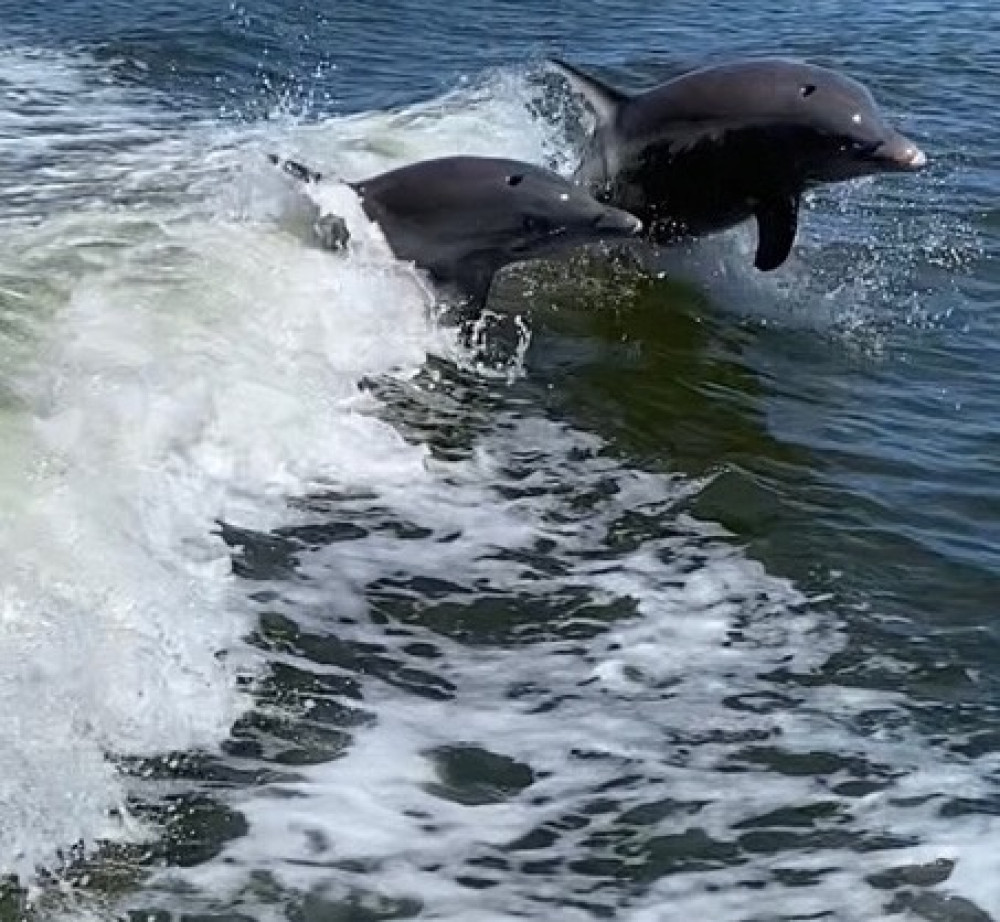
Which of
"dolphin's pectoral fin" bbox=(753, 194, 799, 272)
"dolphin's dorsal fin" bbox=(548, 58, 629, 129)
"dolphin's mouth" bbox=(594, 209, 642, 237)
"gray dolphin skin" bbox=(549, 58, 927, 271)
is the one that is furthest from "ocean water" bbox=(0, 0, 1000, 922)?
"dolphin's dorsal fin" bbox=(548, 58, 629, 129)

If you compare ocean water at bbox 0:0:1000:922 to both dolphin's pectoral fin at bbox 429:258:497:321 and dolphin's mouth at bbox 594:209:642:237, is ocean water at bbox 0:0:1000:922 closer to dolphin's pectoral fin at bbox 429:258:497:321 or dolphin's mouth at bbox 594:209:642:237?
dolphin's pectoral fin at bbox 429:258:497:321

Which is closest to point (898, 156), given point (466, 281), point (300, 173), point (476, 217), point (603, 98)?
point (603, 98)

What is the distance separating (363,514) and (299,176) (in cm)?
370

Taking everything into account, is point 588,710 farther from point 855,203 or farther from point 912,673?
point 855,203

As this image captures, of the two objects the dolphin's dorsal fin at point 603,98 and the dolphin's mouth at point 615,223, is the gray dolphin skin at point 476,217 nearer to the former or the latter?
the dolphin's mouth at point 615,223

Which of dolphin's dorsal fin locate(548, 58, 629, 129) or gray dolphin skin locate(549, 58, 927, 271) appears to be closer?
gray dolphin skin locate(549, 58, 927, 271)

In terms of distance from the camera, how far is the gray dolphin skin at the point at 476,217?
992 cm

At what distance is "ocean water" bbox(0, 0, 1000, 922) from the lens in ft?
16.7

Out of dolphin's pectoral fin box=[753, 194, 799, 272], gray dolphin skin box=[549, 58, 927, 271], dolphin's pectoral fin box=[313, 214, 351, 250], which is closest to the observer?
dolphin's pectoral fin box=[313, 214, 351, 250]

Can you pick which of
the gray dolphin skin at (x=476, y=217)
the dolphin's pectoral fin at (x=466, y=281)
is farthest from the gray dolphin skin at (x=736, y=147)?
the dolphin's pectoral fin at (x=466, y=281)

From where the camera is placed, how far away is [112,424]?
25.1ft

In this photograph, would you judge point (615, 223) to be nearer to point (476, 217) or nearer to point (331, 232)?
point (476, 217)

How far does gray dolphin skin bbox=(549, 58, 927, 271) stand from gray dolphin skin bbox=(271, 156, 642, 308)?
1175 millimetres

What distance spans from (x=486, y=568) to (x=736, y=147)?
15.4 ft
